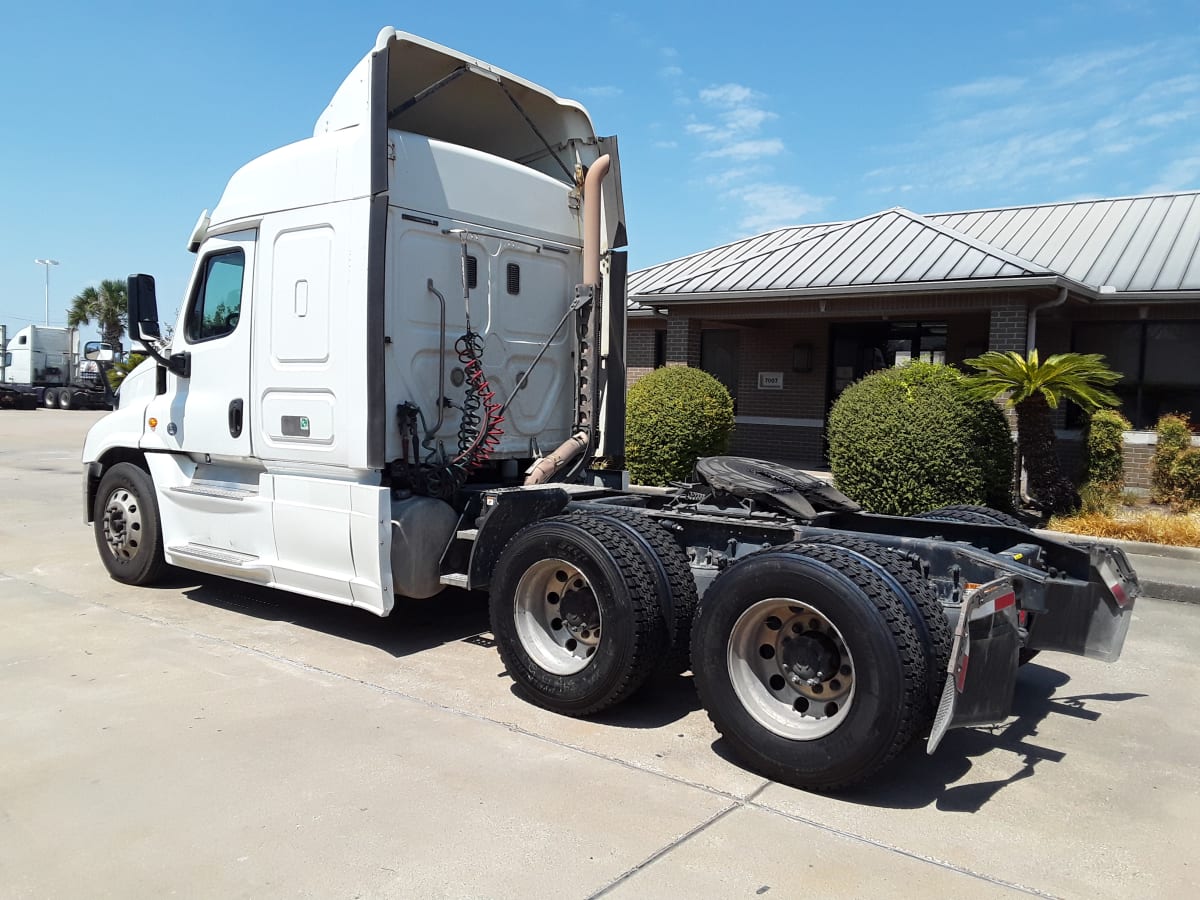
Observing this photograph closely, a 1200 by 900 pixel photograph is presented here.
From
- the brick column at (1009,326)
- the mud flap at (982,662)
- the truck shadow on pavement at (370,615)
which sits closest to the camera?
the mud flap at (982,662)

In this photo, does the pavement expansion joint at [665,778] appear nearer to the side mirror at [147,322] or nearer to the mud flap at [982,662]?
the mud flap at [982,662]

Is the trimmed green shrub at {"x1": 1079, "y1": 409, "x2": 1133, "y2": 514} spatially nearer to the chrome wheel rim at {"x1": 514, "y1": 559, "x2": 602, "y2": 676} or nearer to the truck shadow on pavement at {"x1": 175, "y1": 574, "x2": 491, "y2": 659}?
the truck shadow on pavement at {"x1": 175, "y1": 574, "x2": 491, "y2": 659}

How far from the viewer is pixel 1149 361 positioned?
13844 mm

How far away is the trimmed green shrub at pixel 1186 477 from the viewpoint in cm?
1171

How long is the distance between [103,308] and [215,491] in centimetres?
5651

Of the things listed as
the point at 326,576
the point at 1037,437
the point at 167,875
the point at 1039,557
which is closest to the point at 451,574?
the point at 326,576

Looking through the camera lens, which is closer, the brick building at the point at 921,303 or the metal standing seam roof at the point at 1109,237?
the brick building at the point at 921,303

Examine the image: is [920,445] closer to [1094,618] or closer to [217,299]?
[1094,618]

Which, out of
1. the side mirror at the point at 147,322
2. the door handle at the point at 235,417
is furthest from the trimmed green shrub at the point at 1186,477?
the side mirror at the point at 147,322

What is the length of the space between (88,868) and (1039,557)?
4.41 meters

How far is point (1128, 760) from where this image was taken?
174 inches

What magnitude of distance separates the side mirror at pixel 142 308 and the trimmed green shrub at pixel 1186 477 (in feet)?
38.1

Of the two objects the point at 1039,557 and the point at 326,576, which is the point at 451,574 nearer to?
the point at 326,576

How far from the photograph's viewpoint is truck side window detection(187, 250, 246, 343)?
6.45 m
